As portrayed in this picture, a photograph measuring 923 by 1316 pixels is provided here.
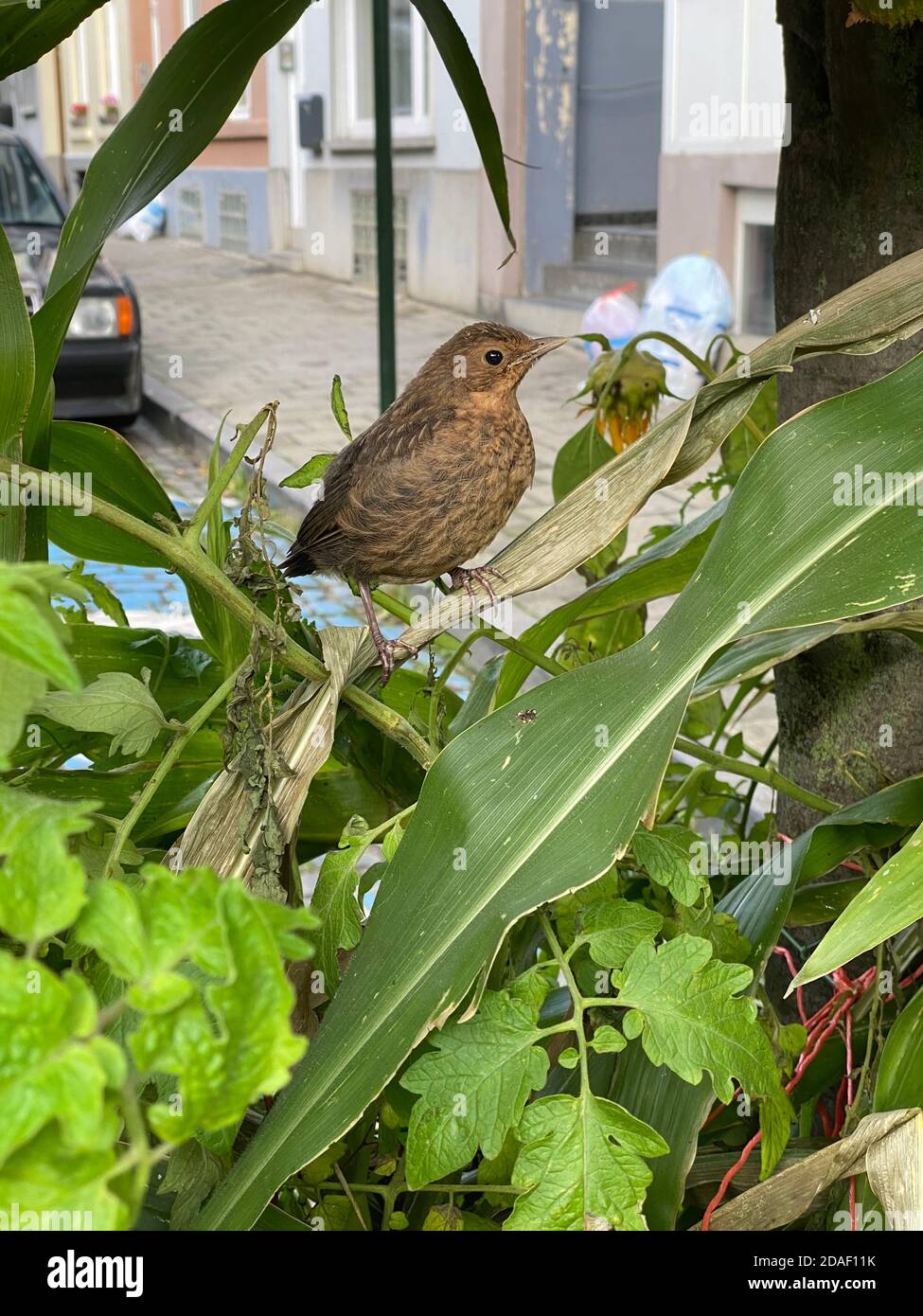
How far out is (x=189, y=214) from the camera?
56.5ft

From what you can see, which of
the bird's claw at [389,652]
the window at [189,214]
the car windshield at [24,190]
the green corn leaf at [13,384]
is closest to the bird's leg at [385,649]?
the bird's claw at [389,652]

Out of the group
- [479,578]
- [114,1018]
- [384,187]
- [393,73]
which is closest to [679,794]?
[479,578]

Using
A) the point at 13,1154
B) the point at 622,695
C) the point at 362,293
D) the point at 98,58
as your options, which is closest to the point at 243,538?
the point at 622,695

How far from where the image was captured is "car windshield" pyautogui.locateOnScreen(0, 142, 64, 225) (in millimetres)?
7406

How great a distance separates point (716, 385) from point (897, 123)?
362mm

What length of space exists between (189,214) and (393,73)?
652 centimetres

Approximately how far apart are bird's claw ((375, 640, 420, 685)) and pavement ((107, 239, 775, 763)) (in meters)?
2.79

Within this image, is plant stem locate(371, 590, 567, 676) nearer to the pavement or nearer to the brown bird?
the brown bird

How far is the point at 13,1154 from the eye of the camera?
458 millimetres

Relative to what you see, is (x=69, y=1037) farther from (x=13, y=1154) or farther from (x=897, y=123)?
(x=897, y=123)

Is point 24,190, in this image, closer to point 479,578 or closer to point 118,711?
point 479,578

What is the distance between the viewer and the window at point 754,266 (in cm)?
753

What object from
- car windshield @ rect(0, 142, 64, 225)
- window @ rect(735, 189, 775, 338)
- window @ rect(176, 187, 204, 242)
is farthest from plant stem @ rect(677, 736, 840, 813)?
window @ rect(176, 187, 204, 242)

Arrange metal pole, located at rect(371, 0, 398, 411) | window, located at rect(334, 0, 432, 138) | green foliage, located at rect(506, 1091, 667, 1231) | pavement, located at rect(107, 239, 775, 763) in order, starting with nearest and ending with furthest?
green foliage, located at rect(506, 1091, 667, 1231) < metal pole, located at rect(371, 0, 398, 411) < pavement, located at rect(107, 239, 775, 763) < window, located at rect(334, 0, 432, 138)
